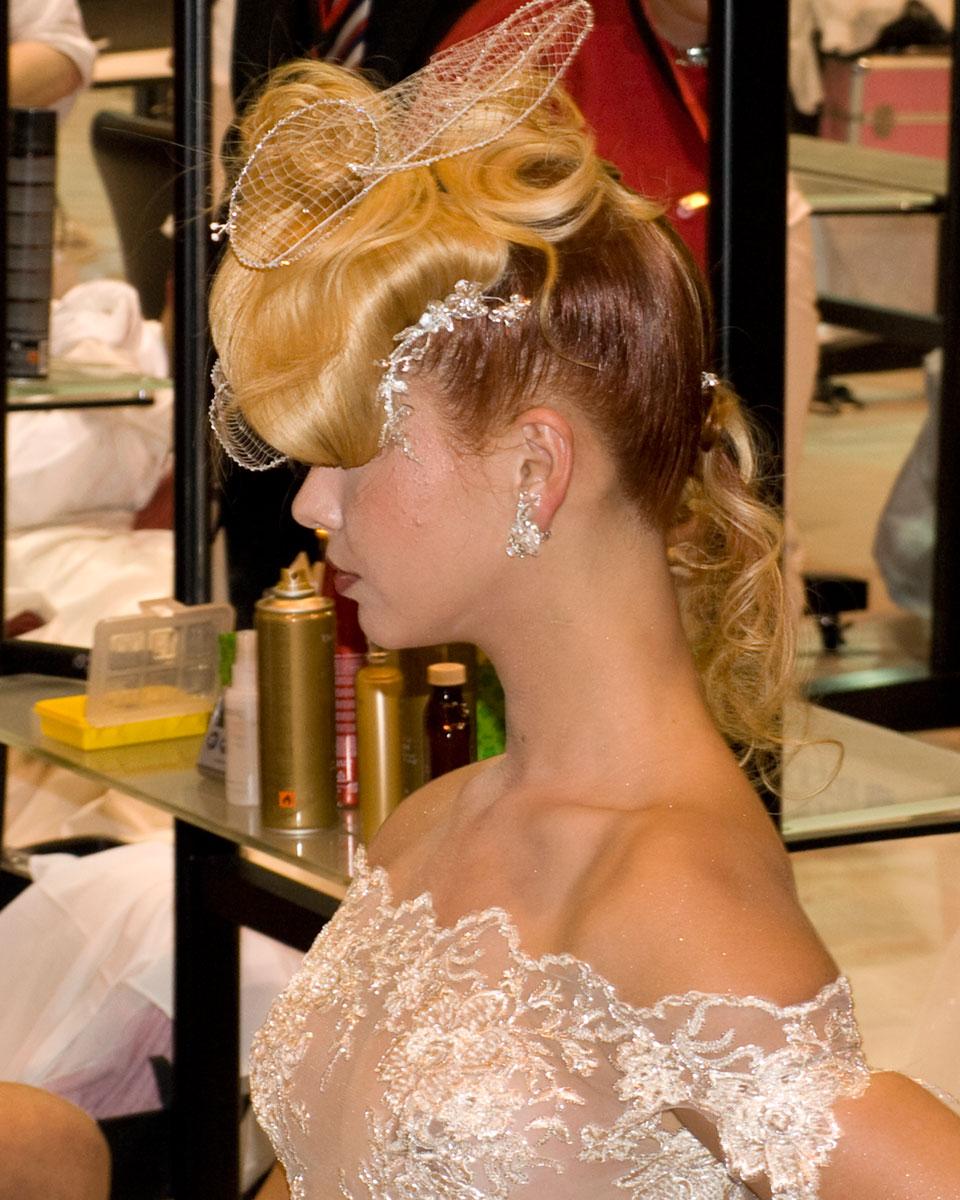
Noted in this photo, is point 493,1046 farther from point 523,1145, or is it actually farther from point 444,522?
point 444,522

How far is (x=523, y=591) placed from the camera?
117 cm

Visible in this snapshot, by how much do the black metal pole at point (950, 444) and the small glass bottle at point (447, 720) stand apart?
2810 millimetres

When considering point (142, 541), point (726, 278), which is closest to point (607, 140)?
point (726, 278)

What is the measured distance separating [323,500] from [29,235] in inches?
79.3

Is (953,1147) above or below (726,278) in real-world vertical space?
below

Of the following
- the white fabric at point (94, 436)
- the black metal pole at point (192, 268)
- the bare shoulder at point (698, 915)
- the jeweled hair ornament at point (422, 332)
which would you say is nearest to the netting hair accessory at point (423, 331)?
the jeweled hair ornament at point (422, 332)

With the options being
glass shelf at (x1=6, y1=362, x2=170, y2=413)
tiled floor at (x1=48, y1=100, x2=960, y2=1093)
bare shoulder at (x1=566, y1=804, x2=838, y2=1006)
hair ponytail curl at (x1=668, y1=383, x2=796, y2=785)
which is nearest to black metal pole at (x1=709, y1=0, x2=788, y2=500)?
hair ponytail curl at (x1=668, y1=383, x2=796, y2=785)

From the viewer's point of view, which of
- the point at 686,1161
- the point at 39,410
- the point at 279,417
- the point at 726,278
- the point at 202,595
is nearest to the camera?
the point at 686,1161

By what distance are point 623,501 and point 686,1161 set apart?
40cm

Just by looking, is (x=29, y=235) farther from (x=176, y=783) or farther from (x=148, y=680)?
(x=176, y=783)

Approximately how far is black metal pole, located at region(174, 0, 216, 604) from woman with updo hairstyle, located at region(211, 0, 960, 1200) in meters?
0.86

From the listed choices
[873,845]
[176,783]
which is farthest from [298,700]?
[873,845]

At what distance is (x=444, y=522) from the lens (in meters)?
1.17

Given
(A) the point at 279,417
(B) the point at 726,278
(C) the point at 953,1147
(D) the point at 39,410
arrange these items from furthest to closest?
(D) the point at 39,410, (B) the point at 726,278, (A) the point at 279,417, (C) the point at 953,1147
